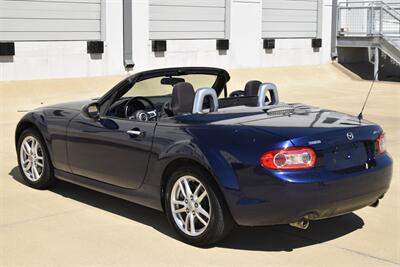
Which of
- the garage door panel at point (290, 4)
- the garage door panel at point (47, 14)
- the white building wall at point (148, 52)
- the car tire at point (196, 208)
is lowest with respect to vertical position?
the car tire at point (196, 208)

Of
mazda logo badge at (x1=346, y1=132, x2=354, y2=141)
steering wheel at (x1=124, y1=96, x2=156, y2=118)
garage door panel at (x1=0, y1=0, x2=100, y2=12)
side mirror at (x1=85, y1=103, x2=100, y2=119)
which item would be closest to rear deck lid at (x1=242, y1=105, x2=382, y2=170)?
mazda logo badge at (x1=346, y1=132, x2=354, y2=141)

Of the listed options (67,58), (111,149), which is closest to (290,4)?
(67,58)

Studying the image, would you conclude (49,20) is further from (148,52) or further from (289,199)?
(289,199)

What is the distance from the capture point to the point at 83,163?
5.93 metres

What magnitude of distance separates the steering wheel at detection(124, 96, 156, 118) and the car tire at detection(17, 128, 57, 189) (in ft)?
3.46

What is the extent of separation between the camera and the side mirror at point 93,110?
235 inches

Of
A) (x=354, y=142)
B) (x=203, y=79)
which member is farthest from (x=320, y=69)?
(x=354, y=142)

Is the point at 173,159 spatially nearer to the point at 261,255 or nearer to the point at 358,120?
the point at 261,255

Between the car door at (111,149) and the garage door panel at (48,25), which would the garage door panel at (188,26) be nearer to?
the garage door panel at (48,25)

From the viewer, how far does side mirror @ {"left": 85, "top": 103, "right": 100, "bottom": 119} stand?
5960mm

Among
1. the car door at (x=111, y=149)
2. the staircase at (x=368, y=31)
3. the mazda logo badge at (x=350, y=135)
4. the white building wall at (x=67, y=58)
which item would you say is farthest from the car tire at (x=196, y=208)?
the staircase at (x=368, y=31)

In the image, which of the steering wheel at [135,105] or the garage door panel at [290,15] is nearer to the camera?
the steering wheel at [135,105]

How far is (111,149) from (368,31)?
19300 millimetres

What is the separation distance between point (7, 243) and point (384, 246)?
9.53ft
